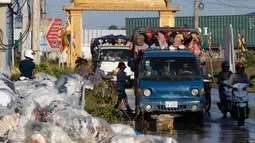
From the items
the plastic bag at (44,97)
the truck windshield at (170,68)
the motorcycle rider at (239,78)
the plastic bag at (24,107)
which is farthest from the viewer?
the truck windshield at (170,68)

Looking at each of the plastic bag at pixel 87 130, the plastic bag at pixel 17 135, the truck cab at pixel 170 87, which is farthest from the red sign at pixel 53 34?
the plastic bag at pixel 17 135

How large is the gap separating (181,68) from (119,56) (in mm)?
15985

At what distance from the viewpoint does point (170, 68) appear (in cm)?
1853

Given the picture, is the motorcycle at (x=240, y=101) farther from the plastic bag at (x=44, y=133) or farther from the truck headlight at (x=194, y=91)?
the plastic bag at (x=44, y=133)

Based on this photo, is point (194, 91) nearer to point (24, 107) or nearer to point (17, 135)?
point (24, 107)

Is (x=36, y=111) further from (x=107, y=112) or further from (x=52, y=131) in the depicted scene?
(x=107, y=112)

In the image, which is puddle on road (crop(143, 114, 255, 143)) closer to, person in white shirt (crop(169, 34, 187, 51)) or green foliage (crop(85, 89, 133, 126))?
green foliage (crop(85, 89, 133, 126))

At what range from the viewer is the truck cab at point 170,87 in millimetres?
17625

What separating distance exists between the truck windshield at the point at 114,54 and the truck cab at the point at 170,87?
15478 mm

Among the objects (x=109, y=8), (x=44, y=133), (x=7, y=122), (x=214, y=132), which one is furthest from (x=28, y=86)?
(x=109, y=8)

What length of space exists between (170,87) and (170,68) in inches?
38.6

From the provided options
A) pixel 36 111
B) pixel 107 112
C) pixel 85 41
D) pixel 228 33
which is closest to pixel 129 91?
pixel 228 33

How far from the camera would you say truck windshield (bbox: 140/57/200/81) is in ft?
60.0

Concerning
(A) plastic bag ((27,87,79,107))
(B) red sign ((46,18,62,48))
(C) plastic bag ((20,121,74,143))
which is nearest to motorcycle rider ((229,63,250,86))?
(A) plastic bag ((27,87,79,107))
